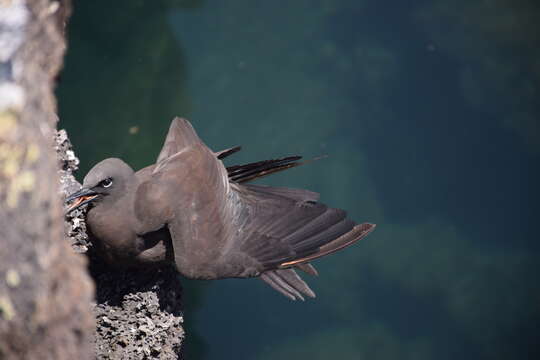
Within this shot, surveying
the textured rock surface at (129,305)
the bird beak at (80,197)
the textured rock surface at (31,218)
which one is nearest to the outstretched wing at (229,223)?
the bird beak at (80,197)

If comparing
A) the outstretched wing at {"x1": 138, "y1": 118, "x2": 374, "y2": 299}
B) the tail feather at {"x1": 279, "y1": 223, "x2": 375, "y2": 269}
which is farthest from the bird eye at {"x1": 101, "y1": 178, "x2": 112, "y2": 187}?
the tail feather at {"x1": 279, "y1": 223, "x2": 375, "y2": 269}

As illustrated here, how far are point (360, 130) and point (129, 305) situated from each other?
2424mm

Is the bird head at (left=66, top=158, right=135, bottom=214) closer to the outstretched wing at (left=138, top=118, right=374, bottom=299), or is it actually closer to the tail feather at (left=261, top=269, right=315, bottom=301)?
the outstretched wing at (left=138, top=118, right=374, bottom=299)

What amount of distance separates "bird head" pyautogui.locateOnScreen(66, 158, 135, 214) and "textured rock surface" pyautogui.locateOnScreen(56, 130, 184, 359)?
23 centimetres

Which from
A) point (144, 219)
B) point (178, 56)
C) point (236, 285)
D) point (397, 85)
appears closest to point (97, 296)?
point (144, 219)

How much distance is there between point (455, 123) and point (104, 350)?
10.1ft

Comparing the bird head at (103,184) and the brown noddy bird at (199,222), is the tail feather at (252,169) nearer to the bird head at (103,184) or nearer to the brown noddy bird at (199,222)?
the brown noddy bird at (199,222)

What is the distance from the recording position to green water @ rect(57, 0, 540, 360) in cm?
430

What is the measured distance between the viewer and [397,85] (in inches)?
189

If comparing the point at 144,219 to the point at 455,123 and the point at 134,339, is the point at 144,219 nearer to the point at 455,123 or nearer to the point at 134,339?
the point at 134,339

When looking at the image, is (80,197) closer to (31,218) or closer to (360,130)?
(31,218)

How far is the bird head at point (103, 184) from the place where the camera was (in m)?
2.76

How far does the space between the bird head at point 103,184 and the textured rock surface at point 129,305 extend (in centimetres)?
23

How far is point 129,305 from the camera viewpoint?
115 inches
